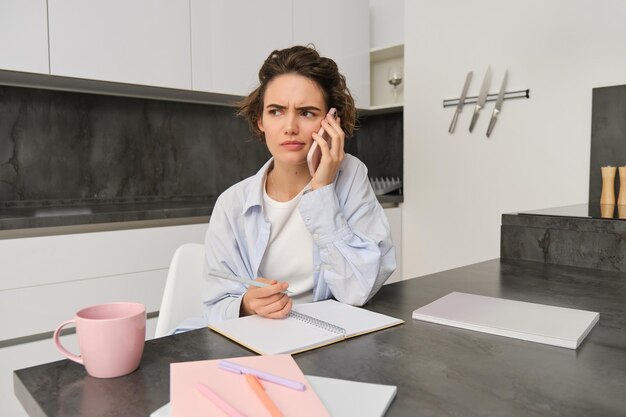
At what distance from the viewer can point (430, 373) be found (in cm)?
61

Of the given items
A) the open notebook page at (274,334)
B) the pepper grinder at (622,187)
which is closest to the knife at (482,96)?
the pepper grinder at (622,187)

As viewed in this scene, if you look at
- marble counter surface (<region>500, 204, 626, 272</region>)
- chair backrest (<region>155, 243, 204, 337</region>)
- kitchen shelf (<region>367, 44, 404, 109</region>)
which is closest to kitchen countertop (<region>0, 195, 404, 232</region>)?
chair backrest (<region>155, 243, 204, 337</region>)

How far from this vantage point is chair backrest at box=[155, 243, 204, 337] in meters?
1.14

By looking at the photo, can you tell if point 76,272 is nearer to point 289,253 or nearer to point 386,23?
point 289,253

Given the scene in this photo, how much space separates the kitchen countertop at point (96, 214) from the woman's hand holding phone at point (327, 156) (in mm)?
1035

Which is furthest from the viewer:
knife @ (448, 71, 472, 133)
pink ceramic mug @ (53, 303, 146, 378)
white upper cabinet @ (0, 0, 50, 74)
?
knife @ (448, 71, 472, 133)

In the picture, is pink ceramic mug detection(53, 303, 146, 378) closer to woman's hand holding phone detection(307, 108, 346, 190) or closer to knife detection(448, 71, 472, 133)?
woman's hand holding phone detection(307, 108, 346, 190)

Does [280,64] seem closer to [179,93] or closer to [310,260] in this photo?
[310,260]

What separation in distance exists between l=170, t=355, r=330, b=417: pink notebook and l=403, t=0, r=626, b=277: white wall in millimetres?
2144

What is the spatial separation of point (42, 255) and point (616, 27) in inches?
98.2

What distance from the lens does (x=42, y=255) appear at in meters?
1.71

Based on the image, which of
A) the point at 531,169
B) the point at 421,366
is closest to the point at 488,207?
the point at 531,169

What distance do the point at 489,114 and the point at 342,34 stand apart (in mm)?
981

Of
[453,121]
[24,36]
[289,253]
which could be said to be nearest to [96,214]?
[24,36]
